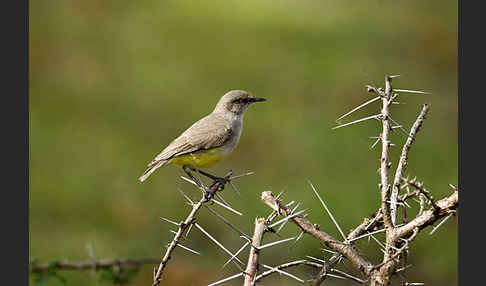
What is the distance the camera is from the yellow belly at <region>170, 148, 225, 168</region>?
17.2ft

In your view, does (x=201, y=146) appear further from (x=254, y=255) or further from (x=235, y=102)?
(x=254, y=255)

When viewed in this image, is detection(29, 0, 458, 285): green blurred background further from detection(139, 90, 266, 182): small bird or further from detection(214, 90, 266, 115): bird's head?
detection(139, 90, 266, 182): small bird

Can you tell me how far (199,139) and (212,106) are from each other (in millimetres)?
4791

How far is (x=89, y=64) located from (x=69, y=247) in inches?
176

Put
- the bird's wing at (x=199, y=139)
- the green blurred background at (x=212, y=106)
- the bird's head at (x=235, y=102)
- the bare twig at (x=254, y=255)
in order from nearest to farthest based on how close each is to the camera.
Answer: the bare twig at (x=254, y=255) → the bird's wing at (x=199, y=139) → the bird's head at (x=235, y=102) → the green blurred background at (x=212, y=106)

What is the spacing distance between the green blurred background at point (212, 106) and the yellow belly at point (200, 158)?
2.06 m

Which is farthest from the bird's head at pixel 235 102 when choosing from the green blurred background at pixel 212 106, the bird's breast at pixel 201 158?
the green blurred background at pixel 212 106

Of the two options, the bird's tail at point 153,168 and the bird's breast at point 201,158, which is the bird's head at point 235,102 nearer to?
the bird's breast at point 201,158

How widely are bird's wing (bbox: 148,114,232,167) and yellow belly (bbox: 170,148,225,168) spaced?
6 centimetres

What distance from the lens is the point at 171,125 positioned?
10.0 m

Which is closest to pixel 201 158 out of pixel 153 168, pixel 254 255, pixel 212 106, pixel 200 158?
pixel 200 158

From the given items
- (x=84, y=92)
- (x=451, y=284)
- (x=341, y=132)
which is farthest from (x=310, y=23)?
(x=451, y=284)

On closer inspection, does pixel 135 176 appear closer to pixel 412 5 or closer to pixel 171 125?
pixel 171 125

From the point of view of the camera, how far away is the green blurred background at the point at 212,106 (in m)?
7.92
